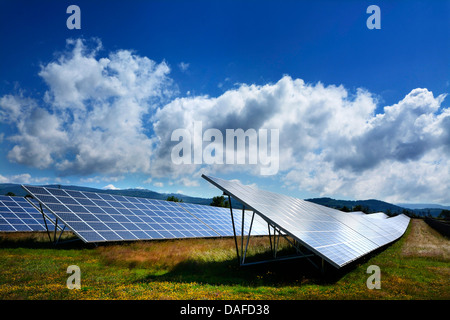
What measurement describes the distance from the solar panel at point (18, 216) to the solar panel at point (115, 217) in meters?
8.00

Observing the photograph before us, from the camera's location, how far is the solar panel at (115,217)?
900 inches

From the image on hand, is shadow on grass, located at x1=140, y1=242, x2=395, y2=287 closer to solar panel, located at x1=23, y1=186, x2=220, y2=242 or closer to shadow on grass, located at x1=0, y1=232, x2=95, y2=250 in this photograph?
solar panel, located at x1=23, y1=186, x2=220, y2=242

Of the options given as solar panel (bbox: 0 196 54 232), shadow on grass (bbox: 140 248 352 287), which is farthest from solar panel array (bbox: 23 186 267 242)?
shadow on grass (bbox: 140 248 352 287)

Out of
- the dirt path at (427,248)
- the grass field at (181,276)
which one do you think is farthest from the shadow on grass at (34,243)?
the dirt path at (427,248)

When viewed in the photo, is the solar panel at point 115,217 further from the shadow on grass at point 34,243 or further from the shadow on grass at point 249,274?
the shadow on grass at point 249,274

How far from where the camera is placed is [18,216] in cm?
3256

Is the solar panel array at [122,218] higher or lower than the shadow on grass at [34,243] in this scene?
higher

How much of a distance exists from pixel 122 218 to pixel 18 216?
51.0 feet

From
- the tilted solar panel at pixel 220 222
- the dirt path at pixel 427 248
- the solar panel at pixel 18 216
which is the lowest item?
the dirt path at pixel 427 248

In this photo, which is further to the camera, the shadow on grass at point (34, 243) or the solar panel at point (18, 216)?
the solar panel at point (18, 216)

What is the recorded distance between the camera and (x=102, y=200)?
30516mm

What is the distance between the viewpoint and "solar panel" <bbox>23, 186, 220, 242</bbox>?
22.9 meters

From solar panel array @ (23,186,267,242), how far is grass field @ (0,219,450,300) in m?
1.78
